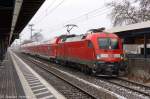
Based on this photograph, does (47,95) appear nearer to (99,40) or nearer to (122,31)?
(99,40)

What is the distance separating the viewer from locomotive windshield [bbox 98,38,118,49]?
71.6 ft

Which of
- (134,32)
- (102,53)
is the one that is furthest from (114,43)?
(134,32)

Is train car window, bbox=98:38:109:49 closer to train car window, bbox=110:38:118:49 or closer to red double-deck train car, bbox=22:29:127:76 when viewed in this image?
red double-deck train car, bbox=22:29:127:76

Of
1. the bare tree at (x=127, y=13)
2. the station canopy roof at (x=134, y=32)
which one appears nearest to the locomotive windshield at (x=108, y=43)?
the station canopy roof at (x=134, y=32)

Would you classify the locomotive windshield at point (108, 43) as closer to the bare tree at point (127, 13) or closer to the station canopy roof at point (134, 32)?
the station canopy roof at point (134, 32)

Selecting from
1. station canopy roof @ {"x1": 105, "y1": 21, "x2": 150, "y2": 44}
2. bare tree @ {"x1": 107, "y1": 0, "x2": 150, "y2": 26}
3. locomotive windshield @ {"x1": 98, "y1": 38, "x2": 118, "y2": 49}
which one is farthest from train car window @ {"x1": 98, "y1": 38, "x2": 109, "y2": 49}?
bare tree @ {"x1": 107, "y1": 0, "x2": 150, "y2": 26}

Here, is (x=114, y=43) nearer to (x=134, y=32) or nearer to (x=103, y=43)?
(x=103, y=43)

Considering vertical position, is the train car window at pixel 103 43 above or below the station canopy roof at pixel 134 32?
below

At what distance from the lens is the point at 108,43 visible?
22.0 metres

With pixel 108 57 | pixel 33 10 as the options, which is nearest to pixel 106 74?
pixel 108 57

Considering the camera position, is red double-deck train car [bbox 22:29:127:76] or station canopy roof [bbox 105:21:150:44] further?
red double-deck train car [bbox 22:29:127:76]

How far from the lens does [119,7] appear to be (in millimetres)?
56438

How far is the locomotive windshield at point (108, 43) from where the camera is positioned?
2182 cm

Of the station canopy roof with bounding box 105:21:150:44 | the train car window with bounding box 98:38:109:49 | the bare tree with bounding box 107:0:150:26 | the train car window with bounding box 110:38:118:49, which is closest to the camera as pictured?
the station canopy roof with bounding box 105:21:150:44
